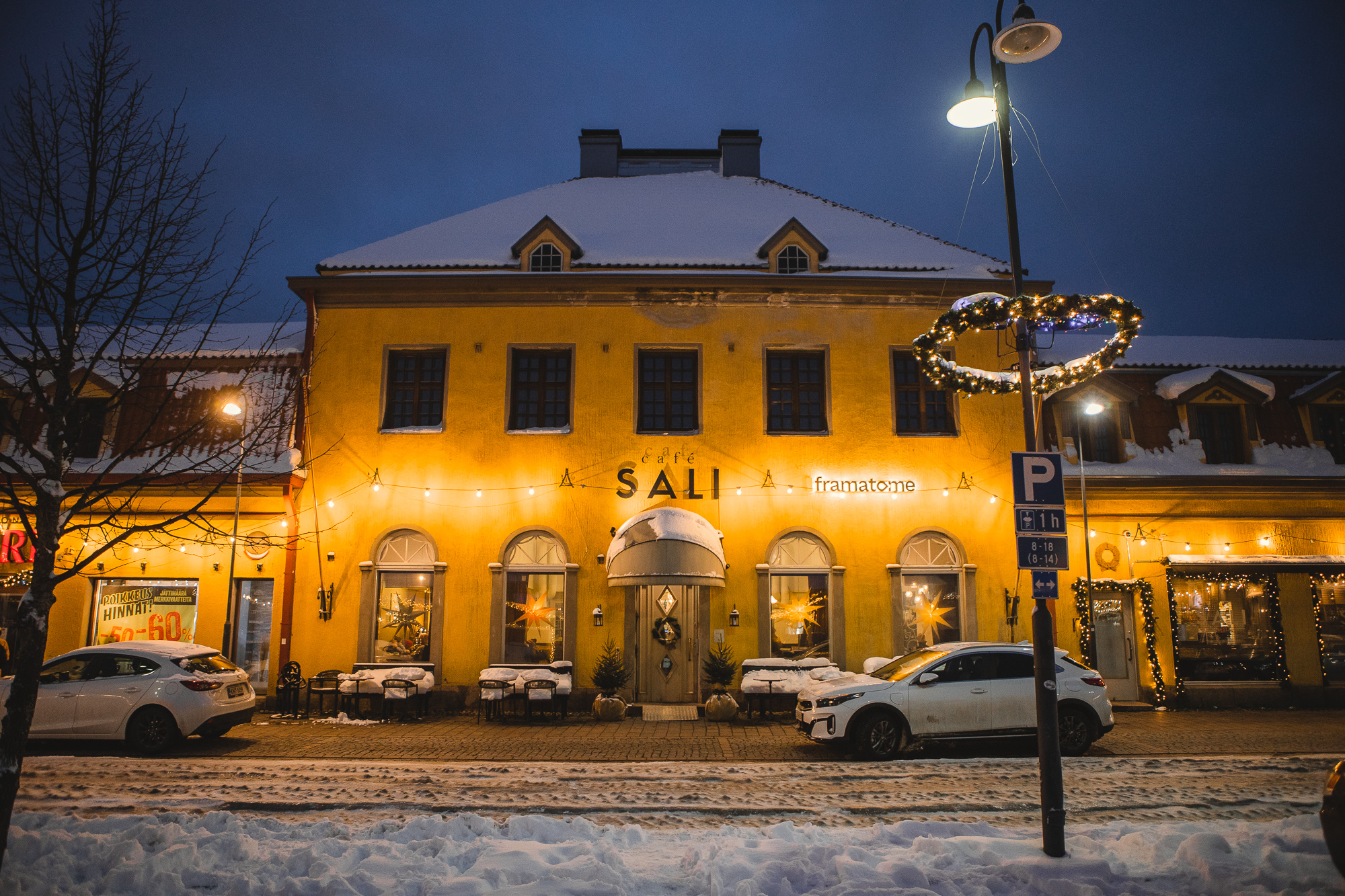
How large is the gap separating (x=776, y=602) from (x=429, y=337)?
33.7 ft

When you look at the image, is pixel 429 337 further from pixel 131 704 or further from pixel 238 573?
pixel 131 704

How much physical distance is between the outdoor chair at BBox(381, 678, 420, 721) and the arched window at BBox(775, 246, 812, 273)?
12594 mm

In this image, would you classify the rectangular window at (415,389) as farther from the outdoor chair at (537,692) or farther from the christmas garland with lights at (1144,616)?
the christmas garland with lights at (1144,616)

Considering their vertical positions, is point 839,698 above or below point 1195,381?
below

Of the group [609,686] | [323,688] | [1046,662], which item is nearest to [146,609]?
[323,688]

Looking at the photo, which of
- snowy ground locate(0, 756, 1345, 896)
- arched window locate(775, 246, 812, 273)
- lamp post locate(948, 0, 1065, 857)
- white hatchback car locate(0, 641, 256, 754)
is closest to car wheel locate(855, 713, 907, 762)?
snowy ground locate(0, 756, 1345, 896)

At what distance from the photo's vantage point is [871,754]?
12.1 meters

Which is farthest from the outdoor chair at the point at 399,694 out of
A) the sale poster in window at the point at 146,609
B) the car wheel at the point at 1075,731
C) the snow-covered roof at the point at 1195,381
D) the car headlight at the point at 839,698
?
the snow-covered roof at the point at 1195,381

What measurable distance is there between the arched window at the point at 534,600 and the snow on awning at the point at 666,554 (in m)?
1.60

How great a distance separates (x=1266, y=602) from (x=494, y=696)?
17686mm

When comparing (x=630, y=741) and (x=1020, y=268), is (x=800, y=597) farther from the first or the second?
(x=1020, y=268)

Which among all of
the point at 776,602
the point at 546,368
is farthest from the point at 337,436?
the point at 776,602

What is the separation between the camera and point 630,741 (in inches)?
542

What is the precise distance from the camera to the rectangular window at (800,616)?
17.9 m
